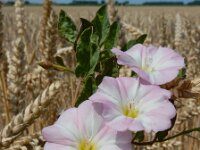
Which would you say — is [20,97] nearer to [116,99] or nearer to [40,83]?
[40,83]

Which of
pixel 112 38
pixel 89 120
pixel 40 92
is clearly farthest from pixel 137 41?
pixel 40 92

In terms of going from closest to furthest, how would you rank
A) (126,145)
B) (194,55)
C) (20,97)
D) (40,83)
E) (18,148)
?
(126,145), (18,148), (20,97), (40,83), (194,55)

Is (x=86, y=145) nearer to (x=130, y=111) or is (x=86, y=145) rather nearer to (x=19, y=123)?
(x=130, y=111)

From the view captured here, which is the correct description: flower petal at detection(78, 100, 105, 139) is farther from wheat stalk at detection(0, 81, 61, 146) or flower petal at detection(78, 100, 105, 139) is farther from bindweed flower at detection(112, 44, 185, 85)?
wheat stalk at detection(0, 81, 61, 146)

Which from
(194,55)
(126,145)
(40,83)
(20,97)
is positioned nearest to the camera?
(126,145)

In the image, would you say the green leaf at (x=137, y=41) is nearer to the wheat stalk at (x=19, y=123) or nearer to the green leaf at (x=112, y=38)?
the green leaf at (x=112, y=38)

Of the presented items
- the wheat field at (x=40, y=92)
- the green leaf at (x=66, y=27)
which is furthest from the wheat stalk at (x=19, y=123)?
the green leaf at (x=66, y=27)

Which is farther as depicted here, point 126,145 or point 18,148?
point 18,148

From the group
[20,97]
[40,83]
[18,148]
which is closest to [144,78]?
[18,148]

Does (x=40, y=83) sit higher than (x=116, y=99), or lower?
lower
